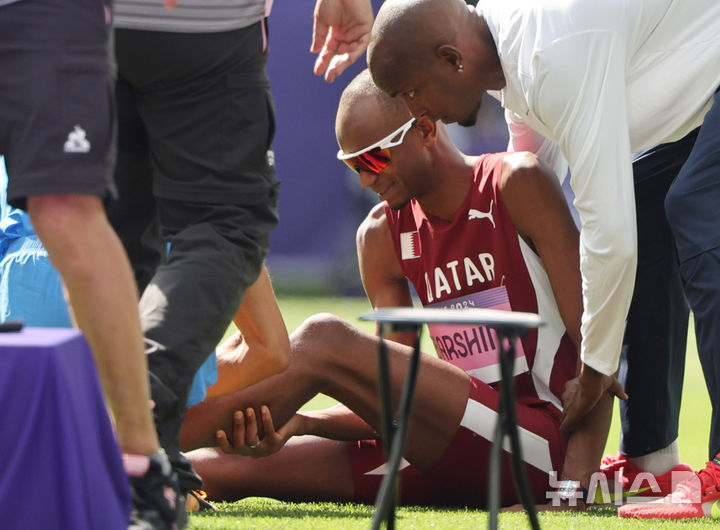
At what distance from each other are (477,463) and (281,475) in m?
0.57

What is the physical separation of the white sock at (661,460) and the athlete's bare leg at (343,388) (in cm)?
62

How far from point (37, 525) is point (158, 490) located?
0.24 meters

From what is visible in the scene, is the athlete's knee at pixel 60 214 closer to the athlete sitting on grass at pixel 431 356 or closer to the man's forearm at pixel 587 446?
the athlete sitting on grass at pixel 431 356

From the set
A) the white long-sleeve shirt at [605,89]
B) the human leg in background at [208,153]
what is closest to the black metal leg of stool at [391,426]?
the human leg in background at [208,153]

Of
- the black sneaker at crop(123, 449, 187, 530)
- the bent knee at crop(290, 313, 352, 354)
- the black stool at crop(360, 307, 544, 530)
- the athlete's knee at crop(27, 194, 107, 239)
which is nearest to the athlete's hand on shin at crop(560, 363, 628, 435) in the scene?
the bent knee at crop(290, 313, 352, 354)

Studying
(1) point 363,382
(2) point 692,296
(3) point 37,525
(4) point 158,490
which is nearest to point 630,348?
(2) point 692,296

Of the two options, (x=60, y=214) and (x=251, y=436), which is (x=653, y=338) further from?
(x=60, y=214)

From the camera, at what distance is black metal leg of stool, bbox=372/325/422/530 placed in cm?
177

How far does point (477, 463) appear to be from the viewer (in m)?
3.17

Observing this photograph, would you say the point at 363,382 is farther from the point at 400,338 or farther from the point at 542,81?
the point at 542,81

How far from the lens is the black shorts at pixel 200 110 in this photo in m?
2.41

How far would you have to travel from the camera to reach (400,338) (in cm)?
360

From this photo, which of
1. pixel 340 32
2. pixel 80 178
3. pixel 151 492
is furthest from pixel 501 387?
pixel 340 32

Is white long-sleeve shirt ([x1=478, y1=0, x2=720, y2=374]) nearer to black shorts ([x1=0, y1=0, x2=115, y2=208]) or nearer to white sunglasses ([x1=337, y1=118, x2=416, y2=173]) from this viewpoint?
white sunglasses ([x1=337, y1=118, x2=416, y2=173])
